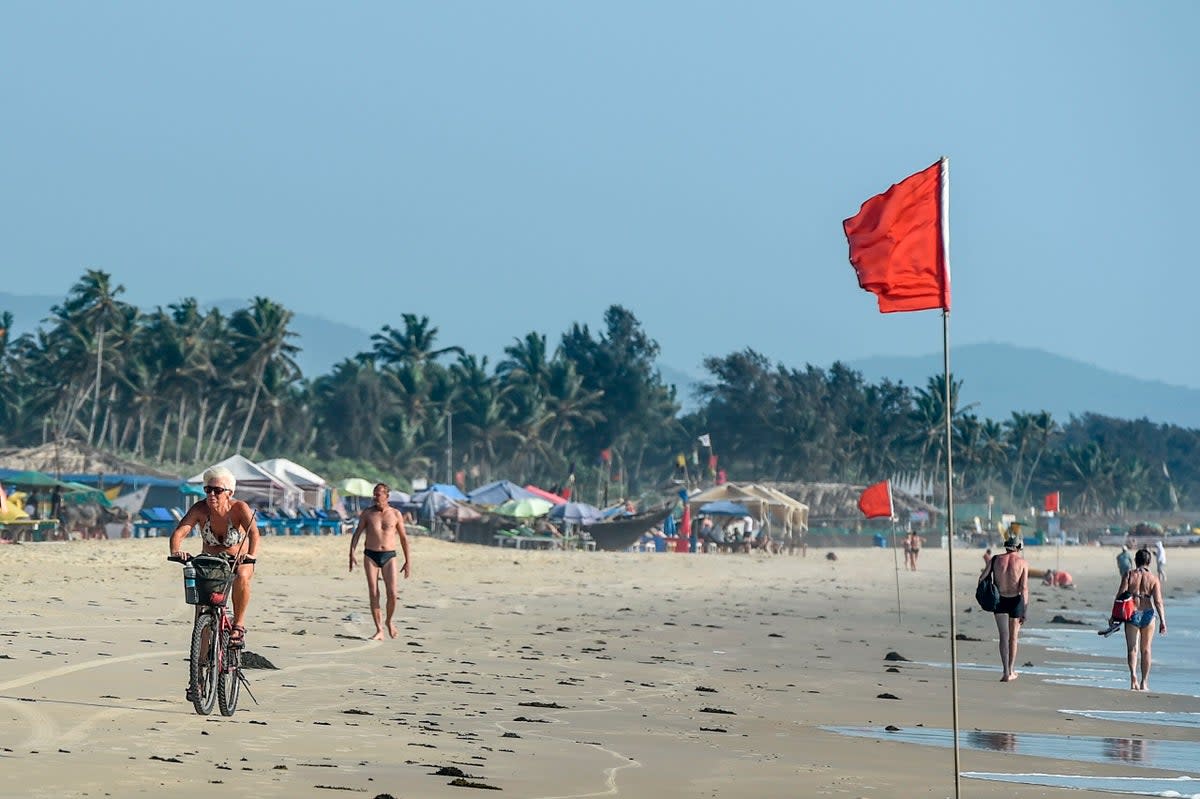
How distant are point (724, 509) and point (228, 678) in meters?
A: 59.4

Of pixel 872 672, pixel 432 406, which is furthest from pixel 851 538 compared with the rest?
pixel 872 672

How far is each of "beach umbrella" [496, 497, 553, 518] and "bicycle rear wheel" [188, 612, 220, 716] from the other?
4393 cm

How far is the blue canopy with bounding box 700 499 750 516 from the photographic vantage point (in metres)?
67.7

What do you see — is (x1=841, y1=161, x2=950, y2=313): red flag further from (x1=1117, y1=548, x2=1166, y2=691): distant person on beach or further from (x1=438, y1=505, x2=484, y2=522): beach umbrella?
(x1=438, y1=505, x2=484, y2=522): beach umbrella

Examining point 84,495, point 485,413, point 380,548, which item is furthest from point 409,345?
point 380,548

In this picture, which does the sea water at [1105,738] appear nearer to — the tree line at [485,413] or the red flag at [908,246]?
the red flag at [908,246]

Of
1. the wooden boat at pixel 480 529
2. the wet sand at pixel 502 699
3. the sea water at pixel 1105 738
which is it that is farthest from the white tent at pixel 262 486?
the sea water at pixel 1105 738

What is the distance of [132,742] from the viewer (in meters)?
7.50

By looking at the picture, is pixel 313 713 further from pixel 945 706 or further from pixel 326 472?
pixel 326 472

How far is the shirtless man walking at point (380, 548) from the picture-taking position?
48.5 feet

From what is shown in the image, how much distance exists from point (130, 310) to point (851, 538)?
38580 millimetres

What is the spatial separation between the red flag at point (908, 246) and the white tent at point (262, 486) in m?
41.9

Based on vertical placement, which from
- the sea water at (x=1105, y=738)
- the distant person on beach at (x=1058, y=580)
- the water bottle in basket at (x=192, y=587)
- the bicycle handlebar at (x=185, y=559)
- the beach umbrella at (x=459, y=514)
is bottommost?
the sea water at (x=1105, y=738)

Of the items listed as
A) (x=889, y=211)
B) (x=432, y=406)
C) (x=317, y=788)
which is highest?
(x=432, y=406)
